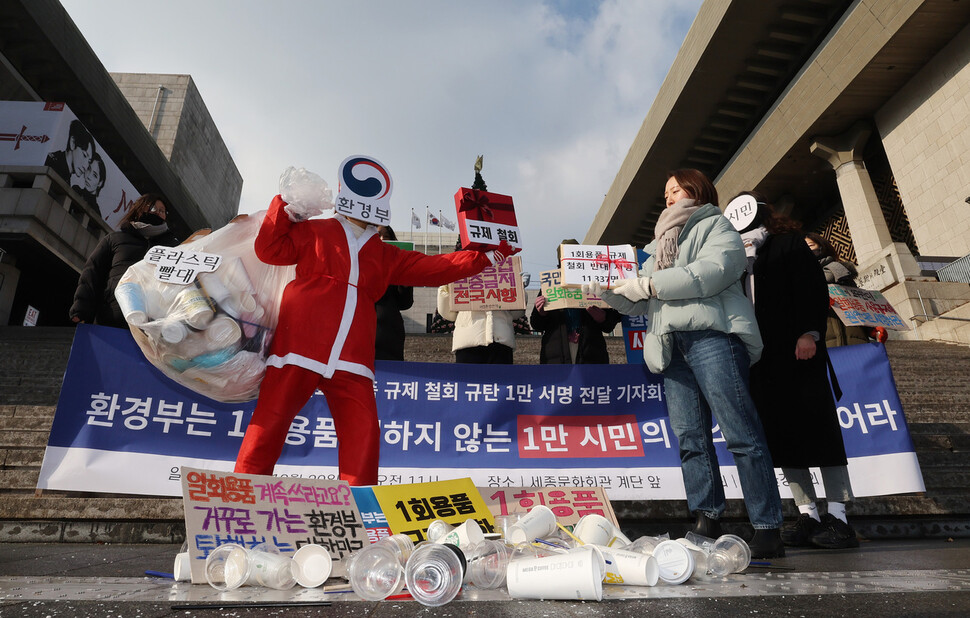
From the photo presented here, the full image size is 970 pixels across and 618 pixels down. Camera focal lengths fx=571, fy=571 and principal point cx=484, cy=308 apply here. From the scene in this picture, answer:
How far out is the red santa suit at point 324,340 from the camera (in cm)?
249

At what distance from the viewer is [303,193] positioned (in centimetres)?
274

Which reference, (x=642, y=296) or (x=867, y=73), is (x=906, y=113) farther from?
(x=642, y=296)

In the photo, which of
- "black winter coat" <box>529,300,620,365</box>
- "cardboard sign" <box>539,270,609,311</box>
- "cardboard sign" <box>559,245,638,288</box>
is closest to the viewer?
"cardboard sign" <box>539,270,609,311</box>

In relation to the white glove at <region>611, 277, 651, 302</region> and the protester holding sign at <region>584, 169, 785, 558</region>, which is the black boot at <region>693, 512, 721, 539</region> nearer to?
the protester holding sign at <region>584, 169, 785, 558</region>

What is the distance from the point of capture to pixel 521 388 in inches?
179

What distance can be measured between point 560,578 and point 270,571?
89 cm

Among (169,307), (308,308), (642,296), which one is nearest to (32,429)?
(169,307)

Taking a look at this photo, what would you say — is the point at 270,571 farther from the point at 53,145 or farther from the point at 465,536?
the point at 53,145

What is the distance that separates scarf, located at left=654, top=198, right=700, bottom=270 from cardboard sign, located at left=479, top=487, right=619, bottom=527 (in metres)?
1.28

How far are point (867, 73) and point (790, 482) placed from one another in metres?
16.4

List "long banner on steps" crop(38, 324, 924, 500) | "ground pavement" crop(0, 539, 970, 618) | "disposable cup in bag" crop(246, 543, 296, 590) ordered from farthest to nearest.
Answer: "long banner on steps" crop(38, 324, 924, 500), "disposable cup in bag" crop(246, 543, 296, 590), "ground pavement" crop(0, 539, 970, 618)

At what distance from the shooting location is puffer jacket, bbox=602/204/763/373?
2.76 meters

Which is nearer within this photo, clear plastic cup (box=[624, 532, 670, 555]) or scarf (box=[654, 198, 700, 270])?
clear plastic cup (box=[624, 532, 670, 555])

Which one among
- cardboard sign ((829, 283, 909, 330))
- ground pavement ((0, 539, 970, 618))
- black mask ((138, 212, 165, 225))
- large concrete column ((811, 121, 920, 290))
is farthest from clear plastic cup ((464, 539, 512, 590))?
large concrete column ((811, 121, 920, 290))
